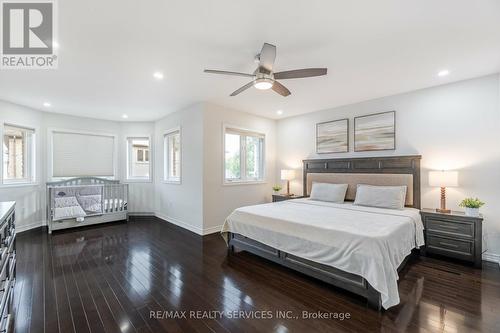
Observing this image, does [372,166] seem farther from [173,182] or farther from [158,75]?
[173,182]

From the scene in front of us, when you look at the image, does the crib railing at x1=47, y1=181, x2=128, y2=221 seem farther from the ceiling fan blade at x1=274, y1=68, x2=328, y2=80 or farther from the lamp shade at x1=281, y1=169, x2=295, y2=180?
the ceiling fan blade at x1=274, y1=68, x2=328, y2=80

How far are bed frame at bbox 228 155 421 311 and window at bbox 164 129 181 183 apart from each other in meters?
2.81

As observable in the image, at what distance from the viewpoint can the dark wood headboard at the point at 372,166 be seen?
3.88 meters

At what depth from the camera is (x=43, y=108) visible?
507cm

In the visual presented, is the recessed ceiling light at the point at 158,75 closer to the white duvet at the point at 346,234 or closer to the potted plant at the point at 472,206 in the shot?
the white duvet at the point at 346,234

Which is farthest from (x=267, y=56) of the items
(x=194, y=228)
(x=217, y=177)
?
(x=194, y=228)

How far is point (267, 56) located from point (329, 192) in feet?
10.3

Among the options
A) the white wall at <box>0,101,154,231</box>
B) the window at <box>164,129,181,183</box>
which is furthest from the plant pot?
the white wall at <box>0,101,154,231</box>

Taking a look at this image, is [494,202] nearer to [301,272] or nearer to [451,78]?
A: [451,78]

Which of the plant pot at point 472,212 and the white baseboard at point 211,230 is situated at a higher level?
the plant pot at point 472,212

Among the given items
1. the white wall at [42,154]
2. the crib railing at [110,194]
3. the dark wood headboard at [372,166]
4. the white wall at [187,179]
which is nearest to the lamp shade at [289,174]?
the dark wood headboard at [372,166]

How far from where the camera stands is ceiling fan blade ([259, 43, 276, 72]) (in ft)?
7.20

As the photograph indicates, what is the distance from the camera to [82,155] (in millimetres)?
5898

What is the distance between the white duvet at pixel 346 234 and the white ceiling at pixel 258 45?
2061 mm
